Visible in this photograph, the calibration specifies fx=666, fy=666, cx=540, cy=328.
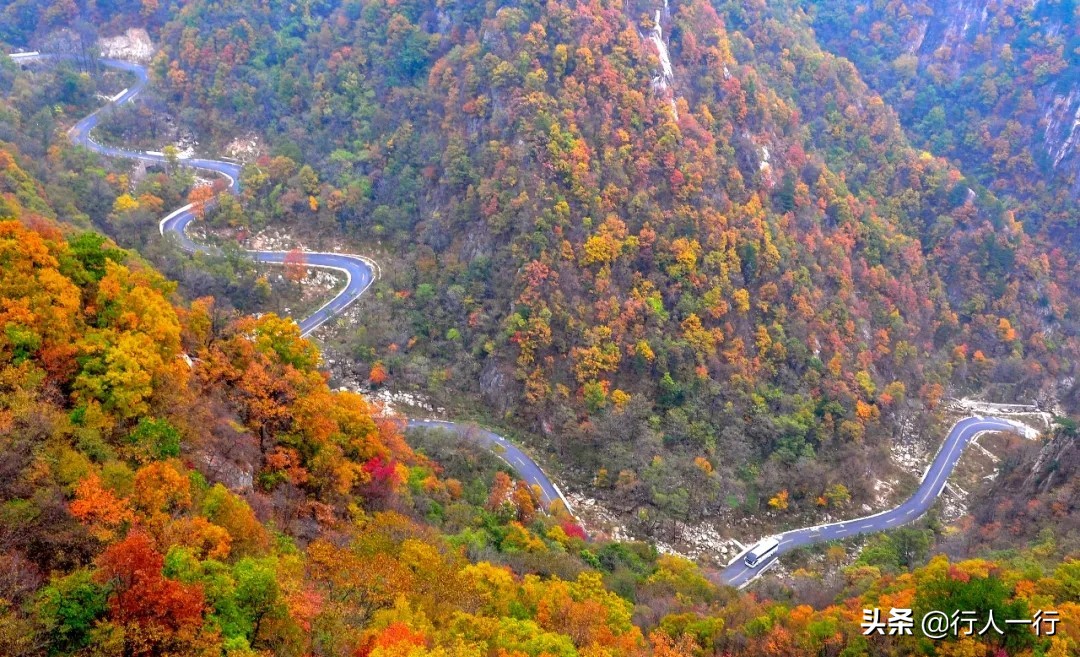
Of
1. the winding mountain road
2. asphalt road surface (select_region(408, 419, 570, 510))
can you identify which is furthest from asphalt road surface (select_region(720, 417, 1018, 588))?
asphalt road surface (select_region(408, 419, 570, 510))

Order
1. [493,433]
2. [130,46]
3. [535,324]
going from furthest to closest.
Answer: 1. [130,46]
2. [535,324]
3. [493,433]

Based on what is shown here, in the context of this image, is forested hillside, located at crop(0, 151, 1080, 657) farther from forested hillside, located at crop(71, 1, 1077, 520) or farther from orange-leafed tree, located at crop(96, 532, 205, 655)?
forested hillside, located at crop(71, 1, 1077, 520)

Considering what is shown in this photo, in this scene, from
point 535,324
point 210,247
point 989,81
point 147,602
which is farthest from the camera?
point 989,81

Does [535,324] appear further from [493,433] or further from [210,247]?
[210,247]

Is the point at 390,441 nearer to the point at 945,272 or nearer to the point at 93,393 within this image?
the point at 93,393

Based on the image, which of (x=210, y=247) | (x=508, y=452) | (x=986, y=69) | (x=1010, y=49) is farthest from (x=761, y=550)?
(x=1010, y=49)
